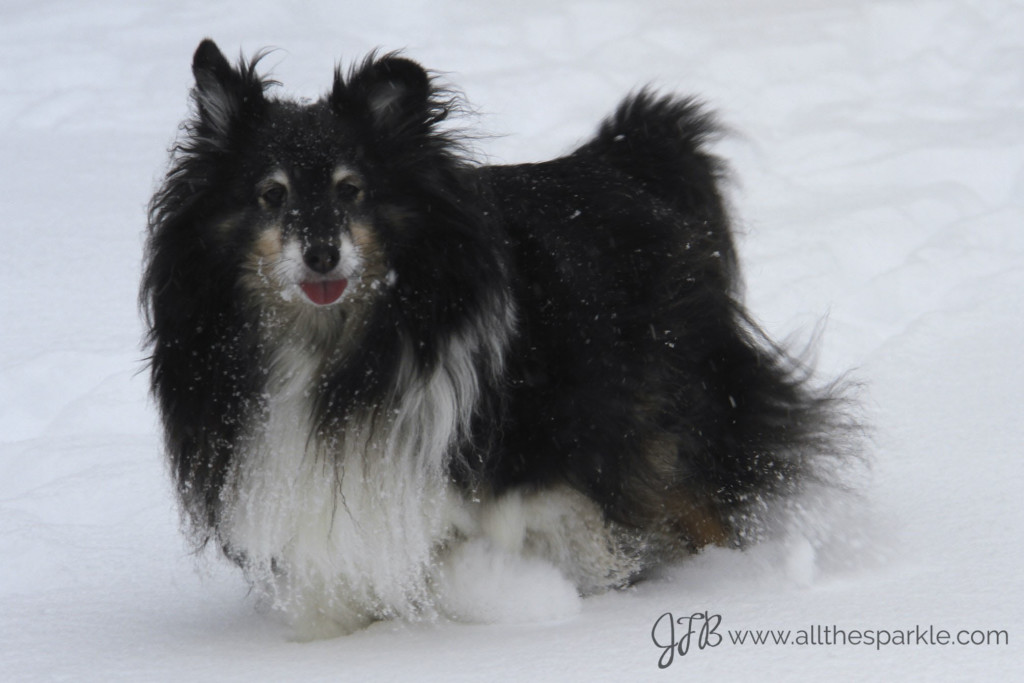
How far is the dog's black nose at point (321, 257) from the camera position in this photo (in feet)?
9.23

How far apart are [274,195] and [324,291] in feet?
0.86

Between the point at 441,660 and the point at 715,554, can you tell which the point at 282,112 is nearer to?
the point at 441,660

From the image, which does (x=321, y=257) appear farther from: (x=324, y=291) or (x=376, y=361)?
(x=376, y=361)

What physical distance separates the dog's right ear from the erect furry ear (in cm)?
22

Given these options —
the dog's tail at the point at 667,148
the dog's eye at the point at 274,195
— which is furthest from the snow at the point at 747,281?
the dog's eye at the point at 274,195

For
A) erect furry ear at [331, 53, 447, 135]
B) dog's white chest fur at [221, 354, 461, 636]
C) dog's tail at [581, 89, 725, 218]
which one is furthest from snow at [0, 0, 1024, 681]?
dog's tail at [581, 89, 725, 218]

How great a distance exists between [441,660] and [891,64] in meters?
7.69

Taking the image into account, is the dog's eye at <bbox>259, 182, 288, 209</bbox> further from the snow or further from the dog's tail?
the dog's tail

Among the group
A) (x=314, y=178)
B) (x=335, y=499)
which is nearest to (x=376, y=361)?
(x=335, y=499)

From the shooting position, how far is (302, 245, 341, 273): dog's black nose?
281cm

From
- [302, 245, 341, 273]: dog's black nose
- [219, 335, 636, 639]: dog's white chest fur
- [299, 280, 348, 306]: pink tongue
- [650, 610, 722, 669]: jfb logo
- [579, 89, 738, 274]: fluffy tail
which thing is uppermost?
[579, 89, 738, 274]: fluffy tail

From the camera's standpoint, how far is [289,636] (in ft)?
→ 10.4

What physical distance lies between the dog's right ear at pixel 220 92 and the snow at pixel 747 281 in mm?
648

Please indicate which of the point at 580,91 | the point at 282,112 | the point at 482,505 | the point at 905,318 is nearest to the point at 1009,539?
the point at 482,505
